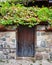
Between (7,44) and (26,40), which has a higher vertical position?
(26,40)

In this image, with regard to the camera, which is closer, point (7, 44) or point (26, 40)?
point (7, 44)

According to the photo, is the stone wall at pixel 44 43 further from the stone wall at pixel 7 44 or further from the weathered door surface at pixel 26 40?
the stone wall at pixel 7 44

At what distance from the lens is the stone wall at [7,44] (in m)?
8.01

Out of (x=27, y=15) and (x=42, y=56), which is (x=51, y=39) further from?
(x=27, y=15)

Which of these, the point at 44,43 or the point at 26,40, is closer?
the point at 44,43

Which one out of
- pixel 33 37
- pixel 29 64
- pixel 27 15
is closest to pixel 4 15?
pixel 27 15

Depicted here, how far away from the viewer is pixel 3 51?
317 inches

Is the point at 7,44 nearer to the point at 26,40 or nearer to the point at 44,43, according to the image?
the point at 26,40

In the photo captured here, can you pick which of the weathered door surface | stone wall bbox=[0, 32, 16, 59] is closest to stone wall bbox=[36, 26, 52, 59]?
the weathered door surface

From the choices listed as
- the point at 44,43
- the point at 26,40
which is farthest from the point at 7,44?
the point at 44,43

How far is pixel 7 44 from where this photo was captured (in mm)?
8047

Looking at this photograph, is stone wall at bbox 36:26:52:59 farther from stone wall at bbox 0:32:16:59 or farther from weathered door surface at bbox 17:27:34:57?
stone wall at bbox 0:32:16:59

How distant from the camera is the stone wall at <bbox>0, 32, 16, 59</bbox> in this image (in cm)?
801

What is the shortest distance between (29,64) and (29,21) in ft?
4.71
